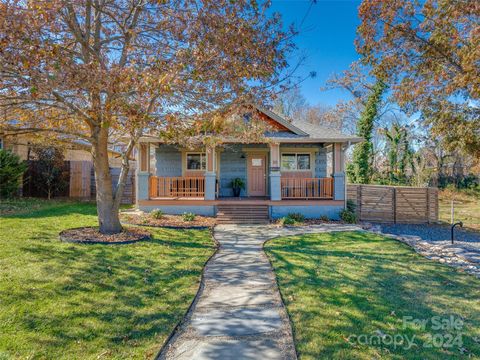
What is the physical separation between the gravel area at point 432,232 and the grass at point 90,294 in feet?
25.9

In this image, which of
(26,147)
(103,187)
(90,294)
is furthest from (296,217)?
(26,147)

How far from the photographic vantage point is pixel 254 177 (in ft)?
48.4

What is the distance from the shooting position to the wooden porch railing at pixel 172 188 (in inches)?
505

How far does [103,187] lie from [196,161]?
23.9 ft

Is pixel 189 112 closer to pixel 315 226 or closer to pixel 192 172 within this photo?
pixel 315 226

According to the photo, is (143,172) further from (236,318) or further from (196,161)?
(236,318)

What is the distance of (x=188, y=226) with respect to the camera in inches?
386

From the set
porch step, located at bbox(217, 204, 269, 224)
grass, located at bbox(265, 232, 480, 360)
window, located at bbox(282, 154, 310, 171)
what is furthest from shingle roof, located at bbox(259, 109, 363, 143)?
grass, located at bbox(265, 232, 480, 360)

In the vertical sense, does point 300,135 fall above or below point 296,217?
above

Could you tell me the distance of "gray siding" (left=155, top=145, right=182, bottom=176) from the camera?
48.0 ft

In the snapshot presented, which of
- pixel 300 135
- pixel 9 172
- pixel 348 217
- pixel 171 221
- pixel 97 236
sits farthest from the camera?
pixel 9 172

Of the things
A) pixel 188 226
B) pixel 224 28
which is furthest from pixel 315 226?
pixel 224 28

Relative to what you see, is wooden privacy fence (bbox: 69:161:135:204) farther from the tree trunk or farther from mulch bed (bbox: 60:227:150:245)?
the tree trunk

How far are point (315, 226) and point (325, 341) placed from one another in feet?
26.0
